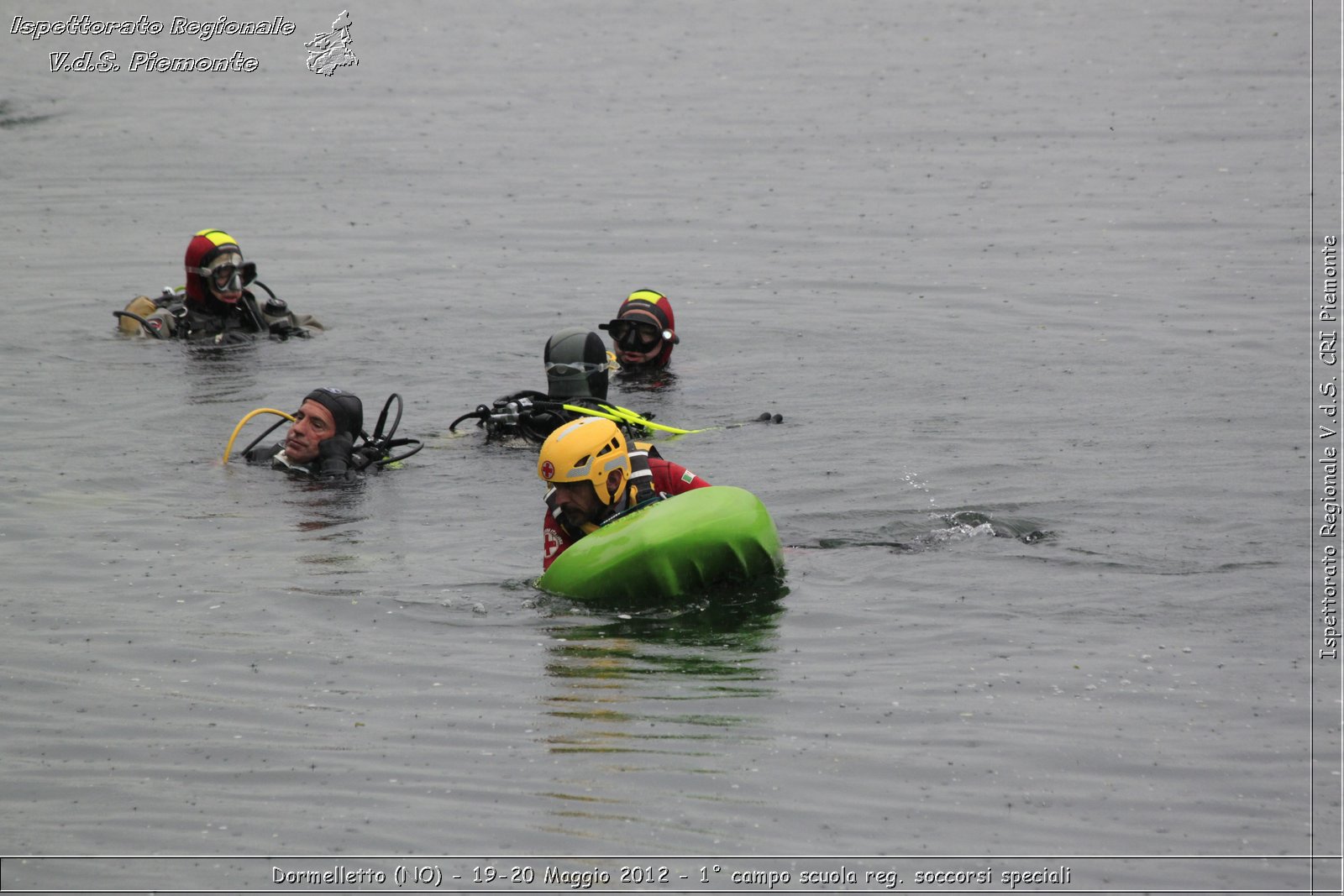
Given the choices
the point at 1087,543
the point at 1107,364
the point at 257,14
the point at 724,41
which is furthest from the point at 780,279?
the point at 257,14

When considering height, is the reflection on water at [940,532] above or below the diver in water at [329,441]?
below

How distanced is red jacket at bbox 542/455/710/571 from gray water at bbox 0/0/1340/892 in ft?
1.35

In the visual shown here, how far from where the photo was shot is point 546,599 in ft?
31.2

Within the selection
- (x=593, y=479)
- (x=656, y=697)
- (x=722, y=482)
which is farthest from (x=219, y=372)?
(x=656, y=697)

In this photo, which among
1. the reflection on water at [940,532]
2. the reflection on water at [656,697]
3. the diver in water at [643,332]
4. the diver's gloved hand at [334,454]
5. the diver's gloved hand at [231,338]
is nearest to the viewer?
the reflection on water at [656,697]

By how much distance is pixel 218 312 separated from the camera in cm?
1683

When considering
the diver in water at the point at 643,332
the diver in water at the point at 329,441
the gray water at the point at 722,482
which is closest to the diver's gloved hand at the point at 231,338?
the gray water at the point at 722,482

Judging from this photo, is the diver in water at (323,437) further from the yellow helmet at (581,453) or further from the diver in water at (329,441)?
the yellow helmet at (581,453)

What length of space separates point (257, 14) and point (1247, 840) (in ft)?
116

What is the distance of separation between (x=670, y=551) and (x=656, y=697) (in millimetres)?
1223

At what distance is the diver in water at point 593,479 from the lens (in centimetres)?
916

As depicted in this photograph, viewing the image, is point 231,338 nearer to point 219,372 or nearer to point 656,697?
point 219,372

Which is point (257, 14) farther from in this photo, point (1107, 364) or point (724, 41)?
point (1107, 364)

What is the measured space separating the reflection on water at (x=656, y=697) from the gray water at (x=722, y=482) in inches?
1.1
